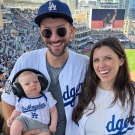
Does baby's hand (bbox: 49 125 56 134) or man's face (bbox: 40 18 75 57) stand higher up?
man's face (bbox: 40 18 75 57)

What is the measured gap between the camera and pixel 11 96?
2.98 feet

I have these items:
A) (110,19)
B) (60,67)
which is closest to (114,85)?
(60,67)

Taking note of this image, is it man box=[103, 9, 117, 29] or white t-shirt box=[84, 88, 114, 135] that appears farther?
man box=[103, 9, 117, 29]

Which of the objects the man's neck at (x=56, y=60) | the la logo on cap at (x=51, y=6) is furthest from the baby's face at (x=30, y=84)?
the la logo on cap at (x=51, y=6)

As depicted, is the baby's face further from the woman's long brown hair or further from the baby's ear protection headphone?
the woman's long brown hair

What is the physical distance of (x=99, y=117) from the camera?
84 centimetres

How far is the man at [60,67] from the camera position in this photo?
85 cm

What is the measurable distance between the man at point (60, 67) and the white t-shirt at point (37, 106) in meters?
0.06

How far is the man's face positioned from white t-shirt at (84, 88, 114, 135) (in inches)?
12.0

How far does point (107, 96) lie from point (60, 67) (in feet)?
0.91

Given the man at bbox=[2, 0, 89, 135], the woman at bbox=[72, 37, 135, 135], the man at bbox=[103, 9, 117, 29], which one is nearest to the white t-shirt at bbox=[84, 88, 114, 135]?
the woman at bbox=[72, 37, 135, 135]

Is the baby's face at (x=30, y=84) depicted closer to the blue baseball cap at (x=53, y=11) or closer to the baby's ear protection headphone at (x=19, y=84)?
the baby's ear protection headphone at (x=19, y=84)

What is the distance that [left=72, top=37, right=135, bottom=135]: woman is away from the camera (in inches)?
32.4

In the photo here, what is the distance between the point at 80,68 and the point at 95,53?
0.41 feet
